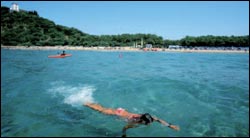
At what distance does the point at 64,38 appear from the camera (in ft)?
396

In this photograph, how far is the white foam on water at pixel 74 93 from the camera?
16.8 m

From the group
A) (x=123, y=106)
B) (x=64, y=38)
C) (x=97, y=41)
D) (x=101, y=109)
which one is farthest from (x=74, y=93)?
(x=64, y=38)

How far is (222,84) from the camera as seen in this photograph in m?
24.2

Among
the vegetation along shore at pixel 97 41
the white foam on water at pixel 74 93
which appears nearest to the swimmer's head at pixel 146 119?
the white foam on water at pixel 74 93

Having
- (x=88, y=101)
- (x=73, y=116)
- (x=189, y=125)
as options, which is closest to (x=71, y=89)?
(x=88, y=101)

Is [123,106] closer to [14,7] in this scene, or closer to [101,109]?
[101,109]

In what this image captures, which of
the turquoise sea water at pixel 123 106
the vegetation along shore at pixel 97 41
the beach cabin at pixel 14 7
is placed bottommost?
the turquoise sea water at pixel 123 106

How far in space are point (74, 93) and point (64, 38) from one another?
344 feet

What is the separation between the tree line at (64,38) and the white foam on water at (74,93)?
92310mm

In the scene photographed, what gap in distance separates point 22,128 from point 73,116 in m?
2.46

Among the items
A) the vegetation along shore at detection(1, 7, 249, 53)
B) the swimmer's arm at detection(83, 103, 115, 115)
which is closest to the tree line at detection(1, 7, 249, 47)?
the vegetation along shore at detection(1, 7, 249, 53)

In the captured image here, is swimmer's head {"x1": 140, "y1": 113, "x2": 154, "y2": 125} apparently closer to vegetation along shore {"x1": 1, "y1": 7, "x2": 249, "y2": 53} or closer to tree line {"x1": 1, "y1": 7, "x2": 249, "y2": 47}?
vegetation along shore {"x1": 1, "y1": 7, "x2": 249, "y2": 53}

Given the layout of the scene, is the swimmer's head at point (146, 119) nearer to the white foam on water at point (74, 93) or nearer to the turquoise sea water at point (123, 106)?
the turquoise sea water at point (123, 106)

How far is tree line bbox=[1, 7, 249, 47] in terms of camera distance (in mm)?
111356
